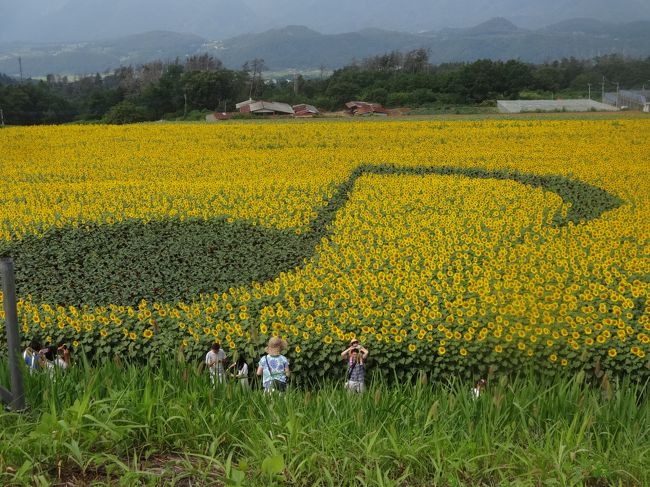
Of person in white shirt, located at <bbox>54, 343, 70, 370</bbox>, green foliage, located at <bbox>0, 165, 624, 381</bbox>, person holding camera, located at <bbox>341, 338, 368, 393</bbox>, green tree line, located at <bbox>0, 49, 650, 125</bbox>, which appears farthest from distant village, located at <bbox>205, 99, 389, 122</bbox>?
person holding camera, located at <bbox>341, 338, 368, 393</bbox>

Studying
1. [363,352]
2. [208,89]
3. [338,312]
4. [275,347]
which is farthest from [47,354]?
[208,89]

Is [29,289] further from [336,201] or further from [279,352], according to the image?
[336,201]

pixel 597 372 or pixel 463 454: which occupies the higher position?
pixel 463 454

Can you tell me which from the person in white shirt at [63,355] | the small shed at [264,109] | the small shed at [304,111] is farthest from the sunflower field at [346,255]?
the small shed at [264,109]

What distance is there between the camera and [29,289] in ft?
34.6

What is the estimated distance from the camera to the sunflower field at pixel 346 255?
24.2 feet

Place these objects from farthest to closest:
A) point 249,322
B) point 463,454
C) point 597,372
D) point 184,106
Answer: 1. point 184,106
2. point 249,322
3. point 597,372
4. point 463,454

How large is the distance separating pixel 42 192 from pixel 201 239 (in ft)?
22.4

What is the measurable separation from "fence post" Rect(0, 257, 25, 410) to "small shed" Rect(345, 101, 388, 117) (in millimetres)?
44316

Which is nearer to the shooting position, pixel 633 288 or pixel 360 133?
pixel 633 288

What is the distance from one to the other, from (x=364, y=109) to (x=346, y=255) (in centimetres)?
4003

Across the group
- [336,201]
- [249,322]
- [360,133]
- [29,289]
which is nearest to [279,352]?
[249,322]

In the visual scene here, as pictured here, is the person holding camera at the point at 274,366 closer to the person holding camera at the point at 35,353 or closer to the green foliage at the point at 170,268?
the green foliage at the point at 170,268

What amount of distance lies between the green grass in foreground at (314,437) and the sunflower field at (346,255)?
2363mm
